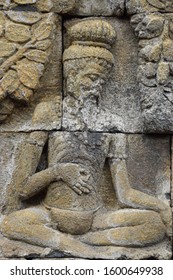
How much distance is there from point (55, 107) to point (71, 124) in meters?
0.16

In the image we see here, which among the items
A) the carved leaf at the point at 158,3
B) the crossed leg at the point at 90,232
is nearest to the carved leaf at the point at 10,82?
the crossed leg at the point at 90,232

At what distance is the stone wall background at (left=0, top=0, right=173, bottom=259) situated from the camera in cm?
544

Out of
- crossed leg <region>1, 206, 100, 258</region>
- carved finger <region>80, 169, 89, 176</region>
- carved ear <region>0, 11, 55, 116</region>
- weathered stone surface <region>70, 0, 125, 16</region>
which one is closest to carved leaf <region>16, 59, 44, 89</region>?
carved ear <region>0, 11, 55, 116</region>

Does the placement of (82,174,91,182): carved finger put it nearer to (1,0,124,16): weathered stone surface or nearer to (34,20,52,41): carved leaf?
(34,20,52,41): carved leaf

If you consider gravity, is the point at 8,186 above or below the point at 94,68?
below

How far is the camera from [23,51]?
5.42m

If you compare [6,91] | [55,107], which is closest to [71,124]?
[55,107]

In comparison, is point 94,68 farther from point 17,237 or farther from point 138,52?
point 17,237

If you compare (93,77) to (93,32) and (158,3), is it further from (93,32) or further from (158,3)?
(158,3)

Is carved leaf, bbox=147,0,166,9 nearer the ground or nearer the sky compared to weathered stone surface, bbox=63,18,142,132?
nearer the sky

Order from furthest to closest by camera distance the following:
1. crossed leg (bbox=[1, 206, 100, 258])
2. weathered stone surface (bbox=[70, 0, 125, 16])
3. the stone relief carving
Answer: weathered stone surface (bbox=[70, 0, 125, 16]), the stone relief carving, crossed leg (bbox=[1, 206, 100, 258])

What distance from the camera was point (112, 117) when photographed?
18.3 feet

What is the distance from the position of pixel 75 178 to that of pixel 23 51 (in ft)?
3.01

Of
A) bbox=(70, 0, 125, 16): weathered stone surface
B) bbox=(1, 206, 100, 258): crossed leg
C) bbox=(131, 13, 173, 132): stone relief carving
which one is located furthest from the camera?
bbox=(70, 0, 125, 16): weathered stone surface
